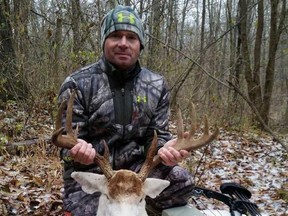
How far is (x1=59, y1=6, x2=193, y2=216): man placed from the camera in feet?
12.5

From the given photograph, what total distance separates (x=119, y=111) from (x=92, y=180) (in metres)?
0.88

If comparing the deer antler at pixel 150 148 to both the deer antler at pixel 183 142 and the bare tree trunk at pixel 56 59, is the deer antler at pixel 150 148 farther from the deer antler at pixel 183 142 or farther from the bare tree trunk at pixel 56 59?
the bare tree trunk at pixel 56 59

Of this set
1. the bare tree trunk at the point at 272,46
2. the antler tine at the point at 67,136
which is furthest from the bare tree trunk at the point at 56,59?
the bare tree trunk at the point at 272,46

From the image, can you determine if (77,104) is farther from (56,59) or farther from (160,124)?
(56,59)

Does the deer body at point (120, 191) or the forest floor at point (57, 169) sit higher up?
the deer body at point (120, 191)

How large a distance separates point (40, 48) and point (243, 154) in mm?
4094

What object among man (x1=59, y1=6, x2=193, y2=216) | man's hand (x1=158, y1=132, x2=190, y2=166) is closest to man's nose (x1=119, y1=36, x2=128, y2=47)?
man (x1=59, y1=6, x2=193, y2=216)

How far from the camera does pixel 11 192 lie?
4348mm

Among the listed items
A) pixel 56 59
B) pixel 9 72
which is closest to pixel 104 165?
pixel 56 59

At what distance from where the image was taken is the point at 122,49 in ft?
12.6

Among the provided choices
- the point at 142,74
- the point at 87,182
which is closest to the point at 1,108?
the point at 142,74

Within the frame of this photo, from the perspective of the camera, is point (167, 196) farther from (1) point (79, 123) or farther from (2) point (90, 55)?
(2) point (90, 55)

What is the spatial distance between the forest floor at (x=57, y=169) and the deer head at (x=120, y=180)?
1.25 metres

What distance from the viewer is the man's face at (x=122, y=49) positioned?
384 cm
